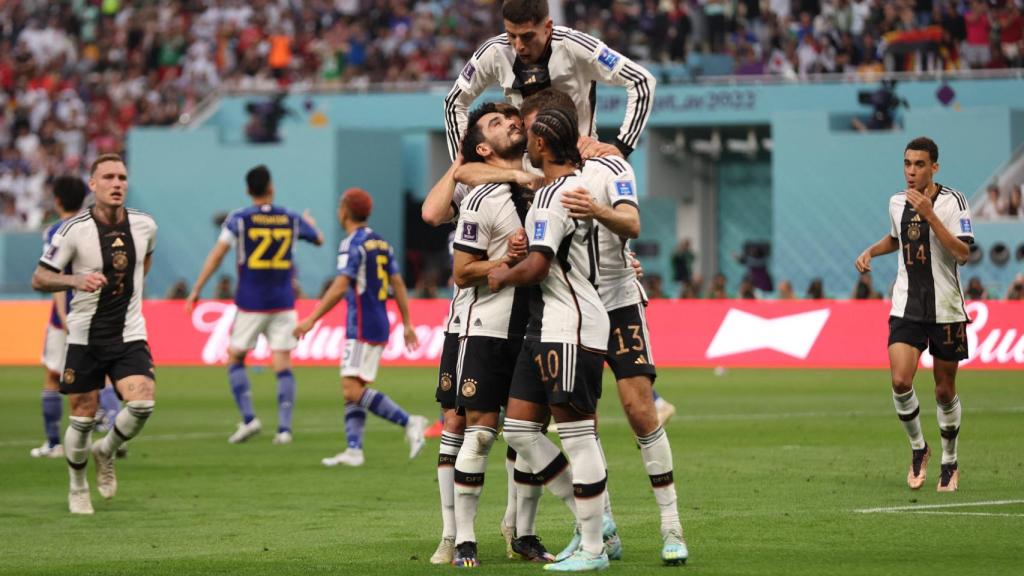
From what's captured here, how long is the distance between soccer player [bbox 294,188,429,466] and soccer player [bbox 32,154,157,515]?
10.4ft

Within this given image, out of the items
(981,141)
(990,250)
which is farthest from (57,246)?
(981,141)

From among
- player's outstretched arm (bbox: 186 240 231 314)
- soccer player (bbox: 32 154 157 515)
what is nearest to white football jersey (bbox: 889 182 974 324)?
soccer player (bbox: 32 154 157 515)

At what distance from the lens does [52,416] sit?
1574cm

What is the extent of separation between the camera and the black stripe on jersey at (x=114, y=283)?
11.5 metres

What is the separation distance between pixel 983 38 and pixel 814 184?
14.4ft

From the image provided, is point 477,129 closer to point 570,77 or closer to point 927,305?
point 570,77

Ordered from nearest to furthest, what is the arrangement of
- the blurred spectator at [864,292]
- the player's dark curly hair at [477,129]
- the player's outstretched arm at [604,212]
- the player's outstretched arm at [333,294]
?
the player's outstretched arm at [604,212] < the player's dark curly hair at [477,129] < the player's outstretched arm at [333,294] < the blurred spectator at [864,292]

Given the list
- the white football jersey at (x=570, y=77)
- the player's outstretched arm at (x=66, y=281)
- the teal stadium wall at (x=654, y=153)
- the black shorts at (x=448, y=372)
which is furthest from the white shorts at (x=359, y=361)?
the teal stadium wall at (x=654, y=153)

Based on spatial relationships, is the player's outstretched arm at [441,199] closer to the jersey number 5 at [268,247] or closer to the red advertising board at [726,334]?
the jersey number 5 at [268,247]

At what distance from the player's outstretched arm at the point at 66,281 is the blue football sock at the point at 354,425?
3.83 metres

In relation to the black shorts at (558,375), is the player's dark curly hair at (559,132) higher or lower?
higher

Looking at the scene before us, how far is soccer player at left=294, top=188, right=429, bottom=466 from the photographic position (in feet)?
48.0

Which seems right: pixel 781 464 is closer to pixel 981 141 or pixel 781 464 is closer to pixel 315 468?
pixel 315 468

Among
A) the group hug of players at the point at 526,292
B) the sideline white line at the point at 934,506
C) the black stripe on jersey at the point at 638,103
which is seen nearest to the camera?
the group hug of players at the point at 526,292
